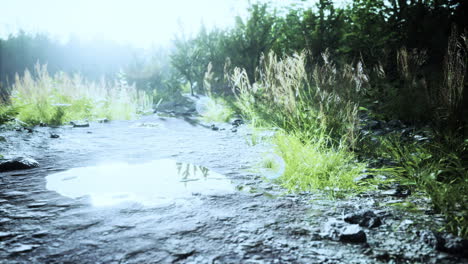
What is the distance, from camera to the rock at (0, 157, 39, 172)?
278 cm

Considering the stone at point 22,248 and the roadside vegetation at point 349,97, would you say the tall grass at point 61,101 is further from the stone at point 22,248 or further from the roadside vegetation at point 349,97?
the stone at point 22,248

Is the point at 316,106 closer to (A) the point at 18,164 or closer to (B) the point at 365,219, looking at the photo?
(B) the point at 365,219

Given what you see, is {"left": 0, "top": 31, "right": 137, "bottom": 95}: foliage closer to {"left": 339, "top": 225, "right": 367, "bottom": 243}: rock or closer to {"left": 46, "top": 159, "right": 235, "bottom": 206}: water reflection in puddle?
{"left": 46, "top": 159, "right": 235, "bottom": 206}: water reflection in puddle

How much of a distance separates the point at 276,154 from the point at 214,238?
156 cm

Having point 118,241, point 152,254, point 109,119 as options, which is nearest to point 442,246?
point 152,254

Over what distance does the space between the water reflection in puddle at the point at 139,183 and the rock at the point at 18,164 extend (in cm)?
47

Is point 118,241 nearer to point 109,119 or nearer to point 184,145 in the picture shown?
point 184,145

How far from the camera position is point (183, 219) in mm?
1676

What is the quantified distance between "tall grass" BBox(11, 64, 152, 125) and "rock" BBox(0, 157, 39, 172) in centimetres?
415

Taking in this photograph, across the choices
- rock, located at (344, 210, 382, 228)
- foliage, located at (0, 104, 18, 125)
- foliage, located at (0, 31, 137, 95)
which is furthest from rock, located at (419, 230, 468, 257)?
foliage, located at (0, 31, 137, 95)

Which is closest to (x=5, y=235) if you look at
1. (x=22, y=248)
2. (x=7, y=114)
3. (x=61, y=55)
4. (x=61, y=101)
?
(x=22, y=248)

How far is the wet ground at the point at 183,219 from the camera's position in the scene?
1.28 metres

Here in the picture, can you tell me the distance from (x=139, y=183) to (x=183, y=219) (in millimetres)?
852

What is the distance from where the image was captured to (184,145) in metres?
4.18
